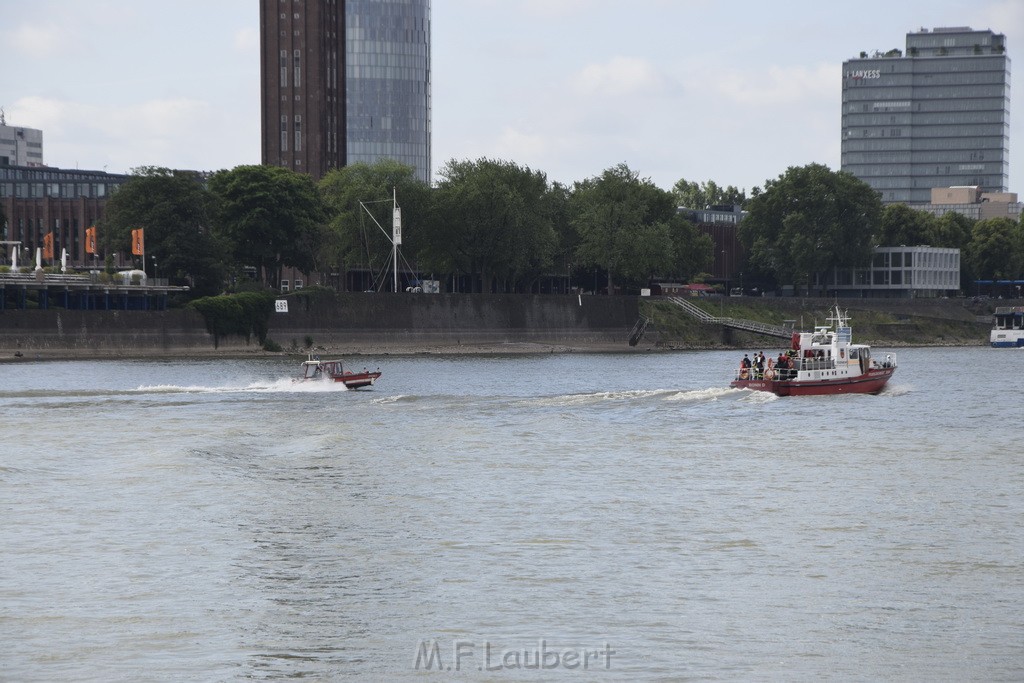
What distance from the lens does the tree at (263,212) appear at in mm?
174500

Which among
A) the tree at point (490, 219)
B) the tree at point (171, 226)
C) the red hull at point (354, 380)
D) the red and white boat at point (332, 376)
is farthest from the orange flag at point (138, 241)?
the red hull at point (354, 380)

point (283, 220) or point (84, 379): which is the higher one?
point (283, 220)

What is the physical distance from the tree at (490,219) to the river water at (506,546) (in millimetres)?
99651

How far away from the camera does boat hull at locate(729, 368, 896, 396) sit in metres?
95.9

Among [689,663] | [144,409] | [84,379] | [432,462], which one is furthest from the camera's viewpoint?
[84,379]

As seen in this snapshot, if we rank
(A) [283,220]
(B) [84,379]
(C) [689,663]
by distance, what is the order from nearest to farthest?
(C) [689,663], (B) [84,379], (A) [283,220]

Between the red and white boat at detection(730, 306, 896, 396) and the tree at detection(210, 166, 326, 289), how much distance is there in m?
89.1

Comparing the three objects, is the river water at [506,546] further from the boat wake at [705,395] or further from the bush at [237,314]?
the bush at [237,314]

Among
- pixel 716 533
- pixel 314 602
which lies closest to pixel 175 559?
pixel 314 602

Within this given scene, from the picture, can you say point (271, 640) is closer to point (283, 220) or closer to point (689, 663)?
point (689, 663)

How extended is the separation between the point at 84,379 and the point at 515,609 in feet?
284

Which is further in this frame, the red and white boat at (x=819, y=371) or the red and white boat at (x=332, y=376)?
the red and white boat at (x=332, y=376)

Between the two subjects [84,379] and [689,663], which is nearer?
[689,663]

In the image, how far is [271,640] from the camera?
95.7 ft
